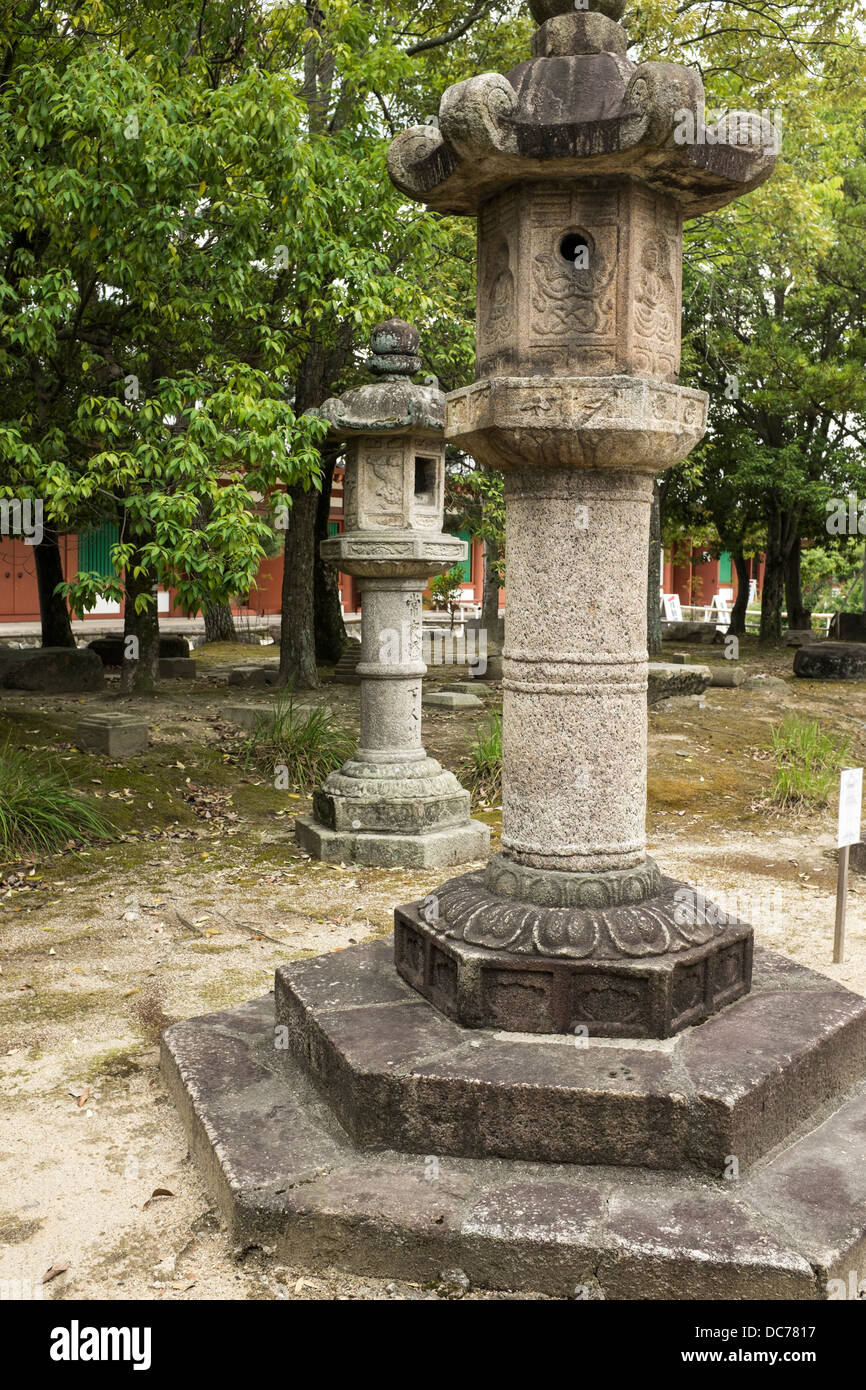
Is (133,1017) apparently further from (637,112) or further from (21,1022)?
(637,112)

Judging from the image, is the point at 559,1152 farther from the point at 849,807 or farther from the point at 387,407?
the point at 387,407

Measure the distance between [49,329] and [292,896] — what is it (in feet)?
10.9

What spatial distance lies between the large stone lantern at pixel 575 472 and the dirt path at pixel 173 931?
1.03m

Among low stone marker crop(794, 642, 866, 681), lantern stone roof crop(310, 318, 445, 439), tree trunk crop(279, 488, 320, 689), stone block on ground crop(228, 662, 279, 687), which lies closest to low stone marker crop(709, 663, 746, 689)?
low stone marker crop(794, 642, 866, 681)

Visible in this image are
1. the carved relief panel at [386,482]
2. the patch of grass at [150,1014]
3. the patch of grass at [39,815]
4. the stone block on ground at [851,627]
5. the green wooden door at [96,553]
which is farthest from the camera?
the green wooden door at [96,553]

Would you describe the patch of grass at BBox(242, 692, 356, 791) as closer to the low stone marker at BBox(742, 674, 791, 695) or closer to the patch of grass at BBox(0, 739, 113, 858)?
the patch of grass at BBox(0, 739, 113, 858)

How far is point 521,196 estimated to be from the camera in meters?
3.44

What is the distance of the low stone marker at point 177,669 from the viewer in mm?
14156

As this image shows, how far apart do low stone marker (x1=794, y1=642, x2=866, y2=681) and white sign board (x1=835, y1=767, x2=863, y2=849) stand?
10.4 metres

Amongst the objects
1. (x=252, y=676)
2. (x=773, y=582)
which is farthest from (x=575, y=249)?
(x=773, y=582)

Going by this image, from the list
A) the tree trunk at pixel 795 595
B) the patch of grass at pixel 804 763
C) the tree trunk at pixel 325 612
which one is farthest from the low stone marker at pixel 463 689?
the tree trunk at pixel 795 595

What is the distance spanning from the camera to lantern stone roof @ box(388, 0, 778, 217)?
312 cm

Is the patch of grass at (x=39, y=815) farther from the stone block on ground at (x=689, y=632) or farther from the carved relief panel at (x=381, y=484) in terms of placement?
the stone block on ground at (x=689, y=632)

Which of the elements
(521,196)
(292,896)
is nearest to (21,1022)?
(292,896)
